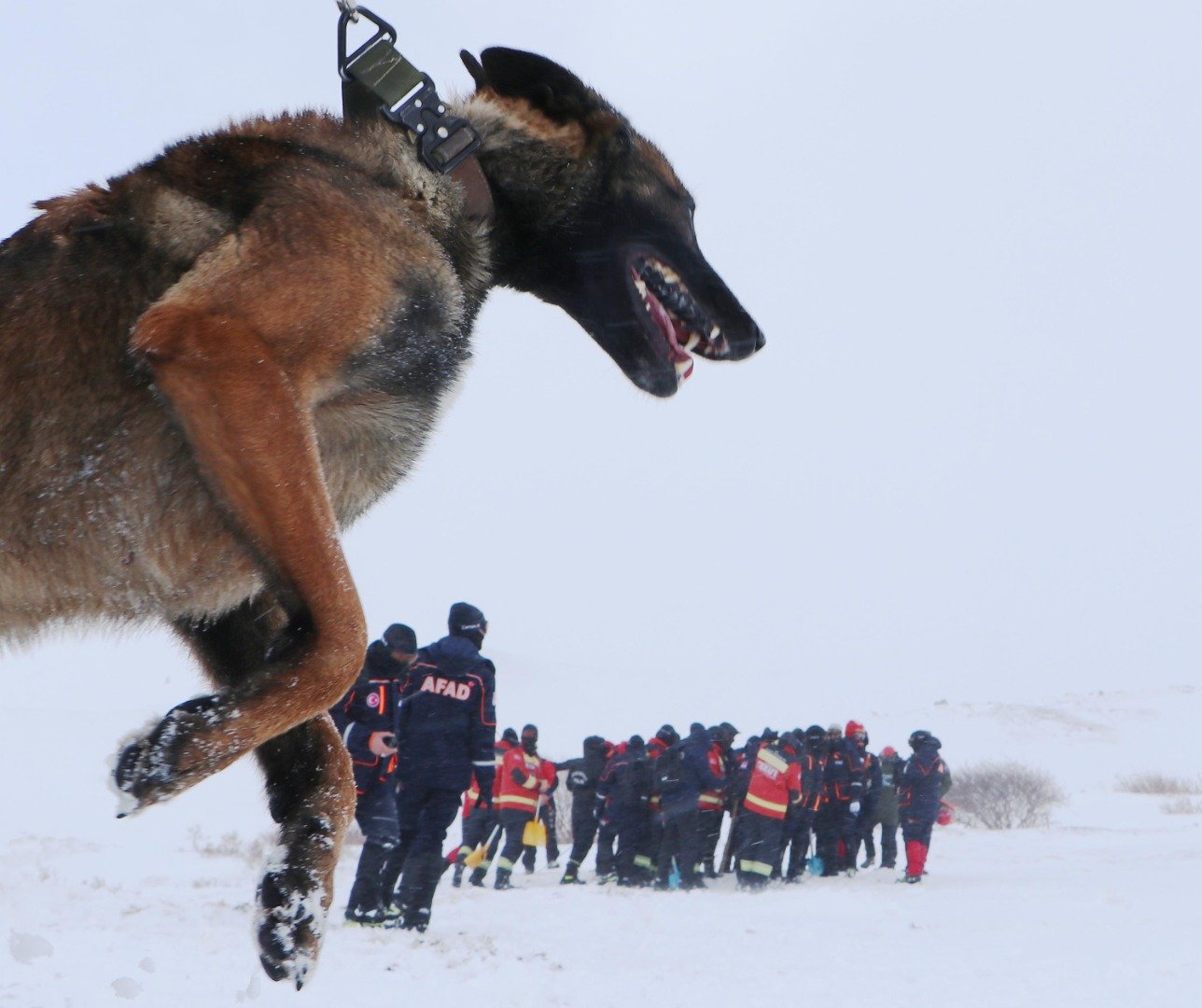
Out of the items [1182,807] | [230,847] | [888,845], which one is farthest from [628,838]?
[1182,807]

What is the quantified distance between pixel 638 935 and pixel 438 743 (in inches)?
82.7

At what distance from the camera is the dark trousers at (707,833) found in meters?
13.6

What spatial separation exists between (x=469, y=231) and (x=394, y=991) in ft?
12.7

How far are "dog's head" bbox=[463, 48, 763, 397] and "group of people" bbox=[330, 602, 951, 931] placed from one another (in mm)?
5360

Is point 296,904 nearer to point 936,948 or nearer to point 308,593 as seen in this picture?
point 308,593

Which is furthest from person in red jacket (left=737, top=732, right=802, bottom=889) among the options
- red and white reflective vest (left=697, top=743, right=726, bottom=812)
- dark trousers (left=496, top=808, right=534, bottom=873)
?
dark trousers (left=496, top=808, right=534, bottom=873)

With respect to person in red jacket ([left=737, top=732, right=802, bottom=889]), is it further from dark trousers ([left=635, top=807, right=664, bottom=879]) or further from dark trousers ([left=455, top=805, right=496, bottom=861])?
dark trousers ([left=455, top=805, right=496, bottom=861])

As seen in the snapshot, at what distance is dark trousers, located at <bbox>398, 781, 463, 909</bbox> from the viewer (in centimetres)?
734

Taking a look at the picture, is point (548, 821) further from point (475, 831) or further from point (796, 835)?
point (475, 831)

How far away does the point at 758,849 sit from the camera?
521 inches

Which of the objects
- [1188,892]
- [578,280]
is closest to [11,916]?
[578,280]

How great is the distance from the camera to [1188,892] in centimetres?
1060

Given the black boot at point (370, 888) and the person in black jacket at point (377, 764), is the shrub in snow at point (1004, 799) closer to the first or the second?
the person in black jacket at point (377, 764)

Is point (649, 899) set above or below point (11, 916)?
above
